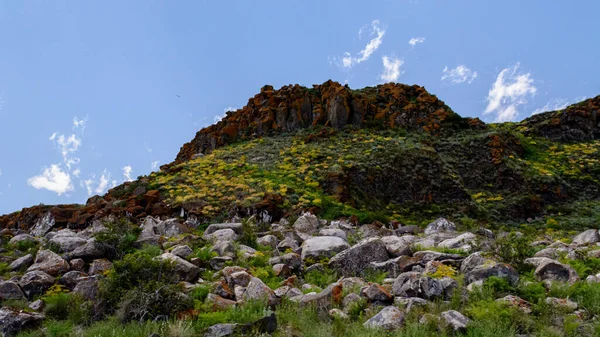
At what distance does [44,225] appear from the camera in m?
20.4

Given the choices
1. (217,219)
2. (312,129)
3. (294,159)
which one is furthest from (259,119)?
(217,219)

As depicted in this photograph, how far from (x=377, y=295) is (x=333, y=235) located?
6.40 meters

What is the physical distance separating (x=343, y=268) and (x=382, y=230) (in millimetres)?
7471

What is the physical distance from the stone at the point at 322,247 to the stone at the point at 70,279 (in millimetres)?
5371

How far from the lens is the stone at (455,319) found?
602cm

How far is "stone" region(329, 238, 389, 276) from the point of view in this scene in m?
9.99

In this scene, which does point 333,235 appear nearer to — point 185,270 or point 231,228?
point 231,228

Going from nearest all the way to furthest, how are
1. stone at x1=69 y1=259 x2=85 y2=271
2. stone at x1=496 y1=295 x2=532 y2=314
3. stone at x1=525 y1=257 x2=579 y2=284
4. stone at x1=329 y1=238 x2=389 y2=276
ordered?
stone at x1=496 y1=295 x2=532 y2=314
stone at x1=525 y1=257 x2=579 y2=284
stone at x1=329 y1=238 x2=389 y2=276
stone at x1=69 y1=259 x2=85 y2=271

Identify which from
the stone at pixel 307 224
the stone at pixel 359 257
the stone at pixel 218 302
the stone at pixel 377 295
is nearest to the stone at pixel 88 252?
the stone at pixel 218 302

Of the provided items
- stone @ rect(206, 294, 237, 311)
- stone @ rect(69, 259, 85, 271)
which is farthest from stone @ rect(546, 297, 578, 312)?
stone @ rect(69, 259, 85, 271)

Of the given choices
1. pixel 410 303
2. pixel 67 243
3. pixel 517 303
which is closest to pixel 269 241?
pixel 67 243

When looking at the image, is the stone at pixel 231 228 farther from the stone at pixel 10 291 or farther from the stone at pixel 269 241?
the stone at pixel 10 291

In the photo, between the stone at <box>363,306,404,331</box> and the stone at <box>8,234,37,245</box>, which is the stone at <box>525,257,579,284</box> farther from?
the stone at <box>8,234,37,245</box>

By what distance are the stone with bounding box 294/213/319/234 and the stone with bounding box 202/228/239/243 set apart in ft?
11.1
